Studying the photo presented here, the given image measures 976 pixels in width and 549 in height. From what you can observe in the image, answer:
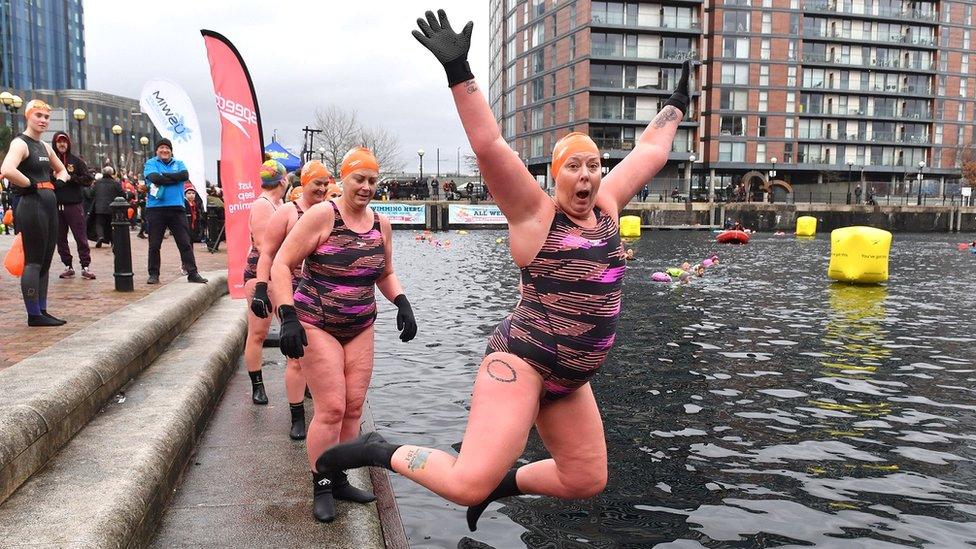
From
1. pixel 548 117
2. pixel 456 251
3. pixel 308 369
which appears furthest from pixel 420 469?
pixel 548 117

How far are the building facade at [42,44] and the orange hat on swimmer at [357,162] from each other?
362ft

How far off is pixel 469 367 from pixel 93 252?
11.1 meters

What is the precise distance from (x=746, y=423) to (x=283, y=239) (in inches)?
169

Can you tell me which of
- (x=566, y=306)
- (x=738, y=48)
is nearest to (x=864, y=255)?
(x=566, y=306)

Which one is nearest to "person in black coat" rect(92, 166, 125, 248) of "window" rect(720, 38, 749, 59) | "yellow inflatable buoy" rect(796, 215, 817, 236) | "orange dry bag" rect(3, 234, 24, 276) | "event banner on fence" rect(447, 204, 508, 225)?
"orange dry bag" rect(3, 234, 24, 276)

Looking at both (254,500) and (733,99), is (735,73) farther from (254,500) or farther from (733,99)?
(254,500)

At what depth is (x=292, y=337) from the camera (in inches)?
150

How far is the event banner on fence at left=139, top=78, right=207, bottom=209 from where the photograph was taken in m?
13.0

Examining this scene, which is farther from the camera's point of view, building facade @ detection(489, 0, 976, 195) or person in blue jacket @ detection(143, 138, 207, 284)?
building facade @ detection(489, 0, 976, 195)

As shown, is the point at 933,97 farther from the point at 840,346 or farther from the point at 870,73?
the point at 840,346

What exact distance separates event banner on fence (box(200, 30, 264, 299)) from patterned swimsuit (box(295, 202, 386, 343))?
5992mm

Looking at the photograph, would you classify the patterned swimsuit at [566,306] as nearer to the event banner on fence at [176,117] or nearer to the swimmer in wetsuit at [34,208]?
the swimmer in wetsuit at [34,208]

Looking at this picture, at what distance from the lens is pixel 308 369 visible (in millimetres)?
4078

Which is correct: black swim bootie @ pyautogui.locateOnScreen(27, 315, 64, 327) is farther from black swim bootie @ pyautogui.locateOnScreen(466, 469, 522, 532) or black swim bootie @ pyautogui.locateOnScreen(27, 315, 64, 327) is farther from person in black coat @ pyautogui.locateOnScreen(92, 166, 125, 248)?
person in black coat @ pyautogui.locateOnScreen(92, 166, 125, 248)
